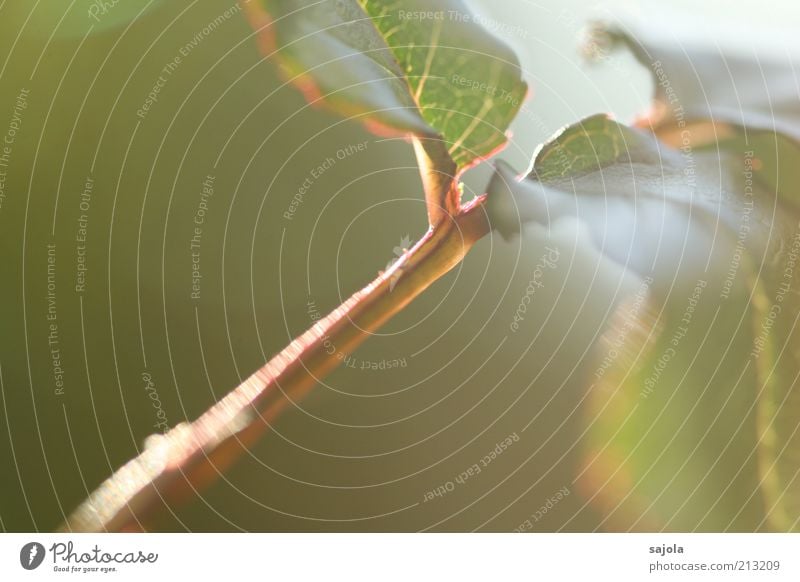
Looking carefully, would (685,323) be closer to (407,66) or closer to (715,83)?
(715,83)

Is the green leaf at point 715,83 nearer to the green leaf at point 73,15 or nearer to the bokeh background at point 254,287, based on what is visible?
the bokeh background at point 254,287

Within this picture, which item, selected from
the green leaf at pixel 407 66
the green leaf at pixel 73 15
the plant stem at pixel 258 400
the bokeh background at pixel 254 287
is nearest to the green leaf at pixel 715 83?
the bokeh background at pixel 254 287

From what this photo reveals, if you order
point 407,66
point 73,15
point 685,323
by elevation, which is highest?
point 73,15

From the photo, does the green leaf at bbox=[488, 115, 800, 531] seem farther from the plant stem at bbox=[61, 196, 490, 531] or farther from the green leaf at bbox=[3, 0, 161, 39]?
the green leaf at bbox=[3, 0, 161, 39]

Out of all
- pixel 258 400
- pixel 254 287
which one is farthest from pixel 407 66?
pixel 258 400

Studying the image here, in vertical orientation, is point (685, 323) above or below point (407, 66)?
below

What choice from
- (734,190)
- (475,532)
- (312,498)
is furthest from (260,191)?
(734,190)

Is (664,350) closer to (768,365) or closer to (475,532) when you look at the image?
(768,365)
